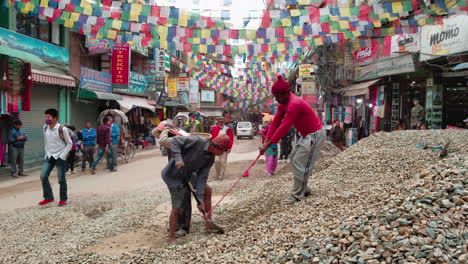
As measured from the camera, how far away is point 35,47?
43.8 ft

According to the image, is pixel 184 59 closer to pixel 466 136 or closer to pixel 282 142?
pixel 282 142

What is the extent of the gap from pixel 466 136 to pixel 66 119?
14500mm

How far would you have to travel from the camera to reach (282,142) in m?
13.6

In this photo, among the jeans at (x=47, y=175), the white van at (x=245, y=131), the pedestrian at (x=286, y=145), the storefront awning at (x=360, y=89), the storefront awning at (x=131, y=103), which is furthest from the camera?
the white van at (x=245, y=131)

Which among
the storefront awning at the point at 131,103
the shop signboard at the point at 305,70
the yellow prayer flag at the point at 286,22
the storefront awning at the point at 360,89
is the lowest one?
the storefront awning at the point at 131,103

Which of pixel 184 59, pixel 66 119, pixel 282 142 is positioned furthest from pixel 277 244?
pixel 184 59

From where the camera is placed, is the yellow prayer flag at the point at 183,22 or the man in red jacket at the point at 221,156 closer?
the yellow prayer flag at the point at 183,22

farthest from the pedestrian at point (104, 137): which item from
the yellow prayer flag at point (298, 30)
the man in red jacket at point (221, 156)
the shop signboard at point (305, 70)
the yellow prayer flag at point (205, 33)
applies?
the shop signboard at point (305, 70)

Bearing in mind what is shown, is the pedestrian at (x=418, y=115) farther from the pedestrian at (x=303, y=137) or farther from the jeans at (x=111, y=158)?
the jeans at (x=111, y=158)

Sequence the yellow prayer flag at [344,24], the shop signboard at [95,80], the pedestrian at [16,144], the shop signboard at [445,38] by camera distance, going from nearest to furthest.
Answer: the yellow prayer flag at [344,24] → the pedestrian at [16,144] → the shop signboard at [445,38] → the shop signboard at [95,80]

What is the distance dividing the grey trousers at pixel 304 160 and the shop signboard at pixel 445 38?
25.1ft

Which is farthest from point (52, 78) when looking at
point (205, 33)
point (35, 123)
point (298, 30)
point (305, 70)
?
point (305, 70)

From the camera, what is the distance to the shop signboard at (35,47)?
11648 mm

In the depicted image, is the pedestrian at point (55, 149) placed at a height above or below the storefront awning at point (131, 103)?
below
